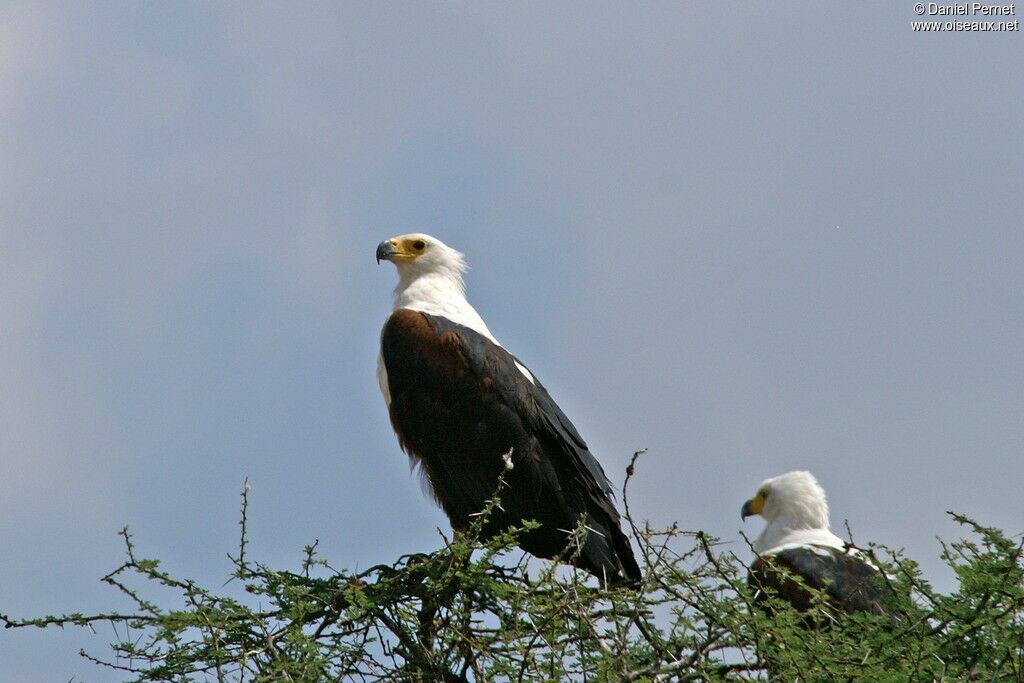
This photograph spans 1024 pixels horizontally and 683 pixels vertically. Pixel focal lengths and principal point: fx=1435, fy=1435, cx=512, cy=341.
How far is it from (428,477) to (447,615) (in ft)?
4.69

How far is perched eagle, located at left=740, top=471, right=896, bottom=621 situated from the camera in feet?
24.5

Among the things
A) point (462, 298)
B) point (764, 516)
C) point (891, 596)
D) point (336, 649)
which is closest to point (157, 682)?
point (336, 649)

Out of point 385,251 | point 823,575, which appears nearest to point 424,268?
point 385,251

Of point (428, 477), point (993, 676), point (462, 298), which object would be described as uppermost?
point (462, 298)

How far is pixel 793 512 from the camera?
9258mm

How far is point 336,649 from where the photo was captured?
4574mm

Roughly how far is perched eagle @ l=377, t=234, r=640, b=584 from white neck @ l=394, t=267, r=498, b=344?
296 millimetres

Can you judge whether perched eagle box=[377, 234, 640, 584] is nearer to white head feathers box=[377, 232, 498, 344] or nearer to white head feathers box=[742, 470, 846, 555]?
white head feathers box=[377, 232, 498, 344]

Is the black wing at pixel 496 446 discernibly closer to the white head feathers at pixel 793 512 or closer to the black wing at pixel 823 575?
the black wing at pixel 823 575

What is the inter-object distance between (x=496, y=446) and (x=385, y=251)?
1.46 m

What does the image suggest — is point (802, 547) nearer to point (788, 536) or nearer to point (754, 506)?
point (788, 536)

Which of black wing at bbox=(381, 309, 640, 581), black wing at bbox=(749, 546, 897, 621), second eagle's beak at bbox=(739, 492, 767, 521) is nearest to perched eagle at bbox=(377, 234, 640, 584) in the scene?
black wing at bbox=(381, 309, 640, 581)

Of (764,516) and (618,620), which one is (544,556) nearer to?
(618,620)

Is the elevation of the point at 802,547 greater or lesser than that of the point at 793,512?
lesser
